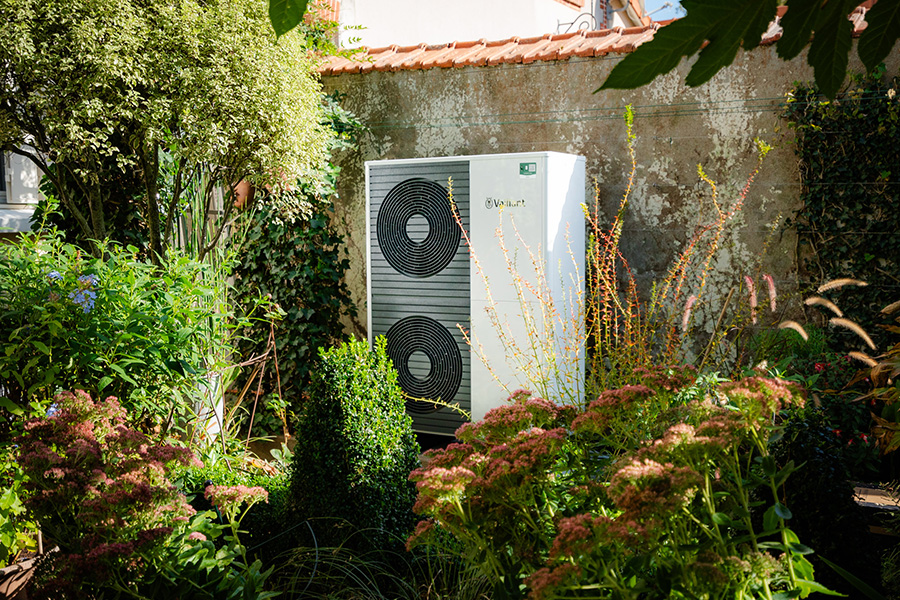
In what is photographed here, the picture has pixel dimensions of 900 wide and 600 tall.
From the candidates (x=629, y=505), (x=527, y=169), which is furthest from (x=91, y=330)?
(x=527, y=169)

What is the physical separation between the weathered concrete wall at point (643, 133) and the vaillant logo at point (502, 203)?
822mm

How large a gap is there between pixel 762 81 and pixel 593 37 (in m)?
1.19

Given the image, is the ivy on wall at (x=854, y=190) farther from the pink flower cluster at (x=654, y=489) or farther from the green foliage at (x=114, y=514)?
the green foliage at (x=114, y=514)

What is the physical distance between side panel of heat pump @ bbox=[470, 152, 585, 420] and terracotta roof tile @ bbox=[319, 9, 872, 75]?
0.86 meters

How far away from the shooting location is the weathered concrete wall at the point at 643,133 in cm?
416

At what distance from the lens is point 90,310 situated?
8.11 feet

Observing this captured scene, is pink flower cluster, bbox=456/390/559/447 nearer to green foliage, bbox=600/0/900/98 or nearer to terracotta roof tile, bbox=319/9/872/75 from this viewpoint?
green foliage, bbox=600/0/900/98

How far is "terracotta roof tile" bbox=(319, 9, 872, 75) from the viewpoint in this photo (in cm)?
459

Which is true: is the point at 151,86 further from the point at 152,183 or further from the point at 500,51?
the point at 500,51

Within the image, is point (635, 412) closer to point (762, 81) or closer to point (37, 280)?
point (37, 280)

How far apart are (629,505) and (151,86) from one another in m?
2.78

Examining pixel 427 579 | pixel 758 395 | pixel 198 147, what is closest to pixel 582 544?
pixel 758 395

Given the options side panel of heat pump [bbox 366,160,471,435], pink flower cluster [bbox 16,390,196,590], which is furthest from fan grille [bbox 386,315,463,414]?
pink flower cluster [bbox 16,390,196,590]

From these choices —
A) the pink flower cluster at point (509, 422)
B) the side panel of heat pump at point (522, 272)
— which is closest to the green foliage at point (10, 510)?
the pink flower cluster at point (509, 422)
